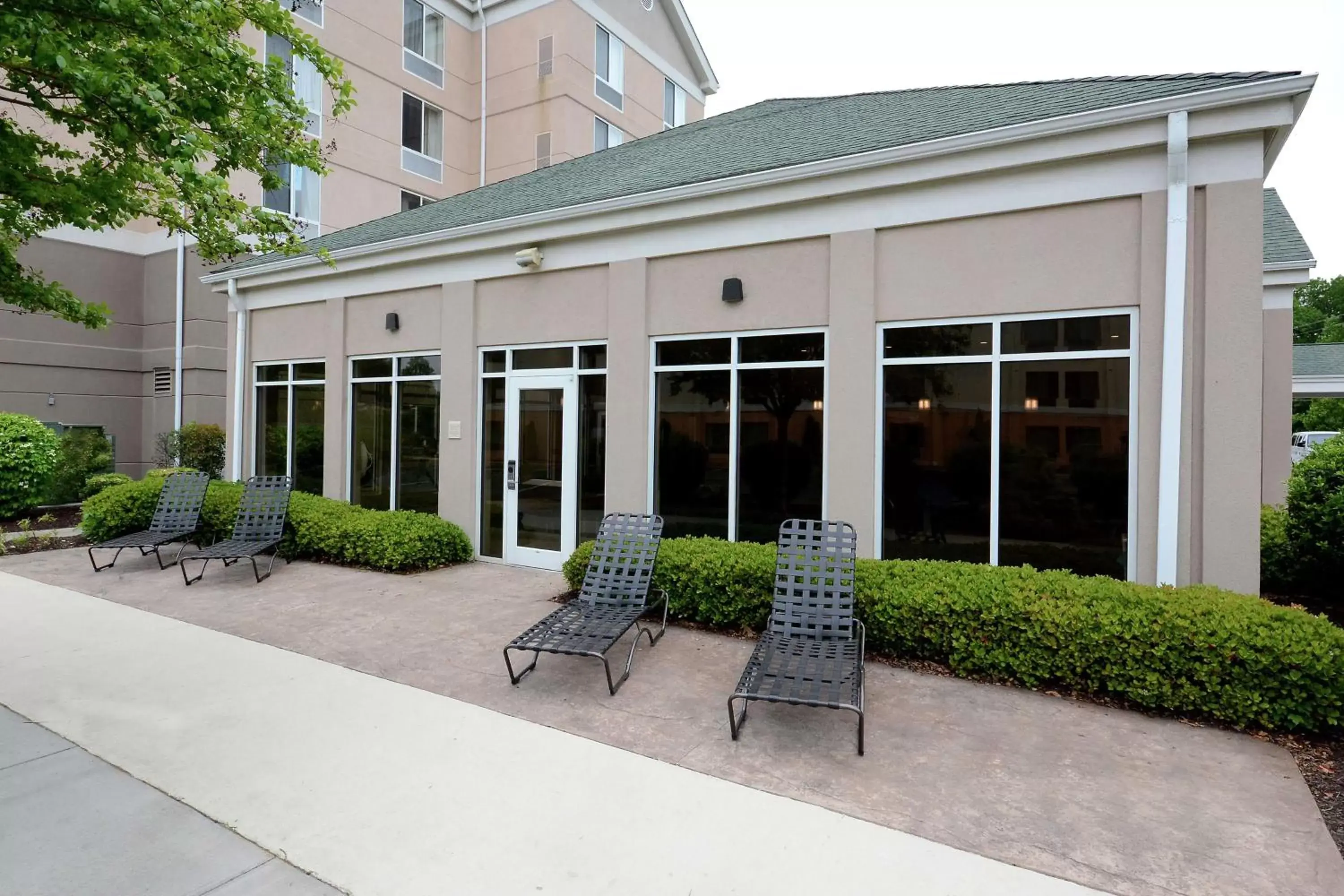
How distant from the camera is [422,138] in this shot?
842 inches

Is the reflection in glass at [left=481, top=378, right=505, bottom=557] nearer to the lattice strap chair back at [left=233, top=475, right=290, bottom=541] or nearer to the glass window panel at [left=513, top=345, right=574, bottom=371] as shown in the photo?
the glass window panel at [left=513, top=345, right=574, bottom=371]

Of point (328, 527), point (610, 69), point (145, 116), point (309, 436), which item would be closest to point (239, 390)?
point (309, 436)

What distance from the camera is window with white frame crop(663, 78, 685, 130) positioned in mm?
25172

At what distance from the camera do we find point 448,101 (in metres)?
21.9

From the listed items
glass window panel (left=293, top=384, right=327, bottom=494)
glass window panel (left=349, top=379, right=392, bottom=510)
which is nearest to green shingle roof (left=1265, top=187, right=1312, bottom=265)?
glass window panel (left=349, top=379, right=392, bottom=510)

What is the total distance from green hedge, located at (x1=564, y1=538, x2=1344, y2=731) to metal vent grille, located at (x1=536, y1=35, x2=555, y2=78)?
20.1 m

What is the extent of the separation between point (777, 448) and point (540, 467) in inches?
134

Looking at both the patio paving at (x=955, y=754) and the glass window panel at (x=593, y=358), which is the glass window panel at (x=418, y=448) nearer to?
the glass window panel at (x=593, y=358)

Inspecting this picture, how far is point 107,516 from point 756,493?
9.83 m

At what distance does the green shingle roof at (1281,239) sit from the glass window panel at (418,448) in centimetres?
1220

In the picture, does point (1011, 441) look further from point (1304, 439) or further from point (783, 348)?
point (1304, 439)

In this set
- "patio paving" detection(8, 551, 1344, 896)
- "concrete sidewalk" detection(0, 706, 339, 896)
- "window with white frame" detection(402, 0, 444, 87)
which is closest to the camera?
"concrete sidewalk" detection(0, 706, 339, 896)

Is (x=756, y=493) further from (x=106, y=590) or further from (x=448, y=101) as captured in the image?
(x=448, y=101)

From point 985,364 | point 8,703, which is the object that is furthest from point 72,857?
point 985,364
